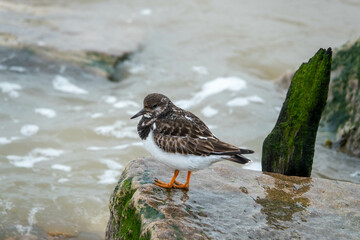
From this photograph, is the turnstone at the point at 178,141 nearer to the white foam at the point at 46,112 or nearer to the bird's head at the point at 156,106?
the bird's head at the point at 156,106

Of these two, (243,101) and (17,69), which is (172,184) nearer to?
(243,101)

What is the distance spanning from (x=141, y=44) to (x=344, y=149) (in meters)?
7.07

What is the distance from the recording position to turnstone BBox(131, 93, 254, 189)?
4723 mm

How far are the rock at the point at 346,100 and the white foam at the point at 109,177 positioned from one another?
4.02 metres

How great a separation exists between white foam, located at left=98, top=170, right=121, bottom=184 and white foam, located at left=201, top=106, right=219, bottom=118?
9.28ft

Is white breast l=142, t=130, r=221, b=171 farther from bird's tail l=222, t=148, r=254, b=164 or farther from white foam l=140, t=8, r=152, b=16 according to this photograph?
white foam l=140, t=8, r=152, b=16

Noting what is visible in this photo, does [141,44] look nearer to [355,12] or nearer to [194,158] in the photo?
[355,12]

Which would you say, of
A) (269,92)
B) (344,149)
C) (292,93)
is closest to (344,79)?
(344,149)

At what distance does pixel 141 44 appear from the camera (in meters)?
13.3

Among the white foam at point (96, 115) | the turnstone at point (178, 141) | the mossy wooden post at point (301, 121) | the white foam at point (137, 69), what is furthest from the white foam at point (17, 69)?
the mossy wooden post at point (301, 121)

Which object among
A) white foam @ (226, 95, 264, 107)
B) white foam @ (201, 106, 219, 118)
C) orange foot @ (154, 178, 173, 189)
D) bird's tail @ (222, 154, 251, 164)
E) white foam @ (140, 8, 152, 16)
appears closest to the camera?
bird's tail @ (222, 154, 251, 164)

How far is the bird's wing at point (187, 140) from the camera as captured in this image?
4.72m

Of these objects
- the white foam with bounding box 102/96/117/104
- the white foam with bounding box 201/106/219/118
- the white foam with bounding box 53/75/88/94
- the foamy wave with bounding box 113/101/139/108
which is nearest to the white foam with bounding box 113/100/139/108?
the foamy wave with bounding box 113/101/139/108

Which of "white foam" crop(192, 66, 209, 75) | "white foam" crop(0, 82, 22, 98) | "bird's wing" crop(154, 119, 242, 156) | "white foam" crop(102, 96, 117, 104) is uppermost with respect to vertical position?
"white foam" crop(192, 66, 209, 75)
